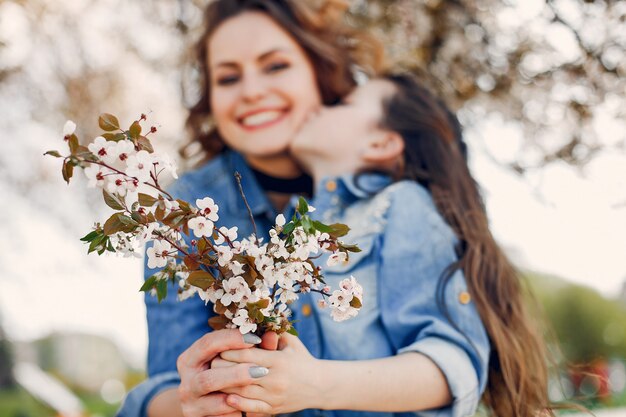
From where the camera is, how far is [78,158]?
4.31ft

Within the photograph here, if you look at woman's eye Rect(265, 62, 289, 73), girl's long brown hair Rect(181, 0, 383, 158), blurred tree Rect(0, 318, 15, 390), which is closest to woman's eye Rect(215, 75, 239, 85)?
woman's eye Rect(265, 62, 289, 73)

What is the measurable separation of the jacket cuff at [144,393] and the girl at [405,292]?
0.42 m

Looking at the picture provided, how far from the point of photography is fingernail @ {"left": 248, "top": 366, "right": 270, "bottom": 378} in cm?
149

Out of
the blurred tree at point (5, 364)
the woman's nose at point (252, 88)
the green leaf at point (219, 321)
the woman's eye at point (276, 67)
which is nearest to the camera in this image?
the green leaf at point (219, 321)

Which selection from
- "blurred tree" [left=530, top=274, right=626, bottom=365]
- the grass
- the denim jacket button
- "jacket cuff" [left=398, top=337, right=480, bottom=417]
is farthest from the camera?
"blurred tree" [left=530, top=274, right=626, bottom=365]

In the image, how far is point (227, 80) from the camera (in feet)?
9.09

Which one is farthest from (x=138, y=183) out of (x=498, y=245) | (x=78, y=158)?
(x=498, y=245)

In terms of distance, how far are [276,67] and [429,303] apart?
1141mm

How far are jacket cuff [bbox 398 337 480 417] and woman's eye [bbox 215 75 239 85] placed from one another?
4.26 feet

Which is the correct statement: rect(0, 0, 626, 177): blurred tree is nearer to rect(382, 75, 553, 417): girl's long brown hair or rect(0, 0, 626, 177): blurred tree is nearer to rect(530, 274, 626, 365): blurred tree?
rect(382, 75, 553, 417): girl's long brown hair

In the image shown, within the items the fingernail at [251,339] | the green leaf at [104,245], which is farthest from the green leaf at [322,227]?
the green leaf at [104,245]

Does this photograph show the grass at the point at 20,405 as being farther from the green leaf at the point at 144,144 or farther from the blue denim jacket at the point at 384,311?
the green leaf at the point at 144,144

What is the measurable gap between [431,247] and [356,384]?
59cm

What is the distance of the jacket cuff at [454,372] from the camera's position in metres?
1.89
